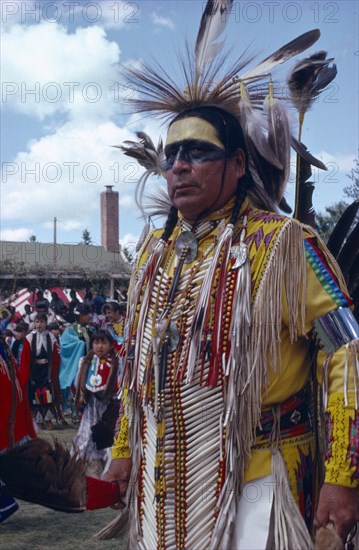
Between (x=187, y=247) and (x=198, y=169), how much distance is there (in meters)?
0.27

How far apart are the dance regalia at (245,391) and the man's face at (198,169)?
115 millimetres

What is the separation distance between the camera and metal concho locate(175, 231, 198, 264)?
2.46 m

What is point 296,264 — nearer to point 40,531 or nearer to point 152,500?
point 152,500

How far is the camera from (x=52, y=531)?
5242 millimetres

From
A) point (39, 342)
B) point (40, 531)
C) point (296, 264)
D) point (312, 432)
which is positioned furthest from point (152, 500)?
point (39, 342)

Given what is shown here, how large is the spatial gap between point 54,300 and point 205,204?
1740 cm

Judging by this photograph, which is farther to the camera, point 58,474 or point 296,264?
point 58,474

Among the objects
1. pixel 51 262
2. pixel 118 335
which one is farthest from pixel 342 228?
pixel 51 262

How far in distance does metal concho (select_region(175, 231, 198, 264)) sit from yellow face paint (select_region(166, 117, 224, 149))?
310mm

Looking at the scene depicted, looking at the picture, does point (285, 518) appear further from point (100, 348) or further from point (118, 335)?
point (118, 335)

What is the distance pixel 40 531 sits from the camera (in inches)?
206

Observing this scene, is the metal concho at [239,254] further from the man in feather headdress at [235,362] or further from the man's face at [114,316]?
the man's face at [114,316]

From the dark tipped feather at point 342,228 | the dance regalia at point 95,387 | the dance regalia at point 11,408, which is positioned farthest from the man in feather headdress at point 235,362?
the dance regalia at point 95,387

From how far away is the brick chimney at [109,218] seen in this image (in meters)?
37.4
